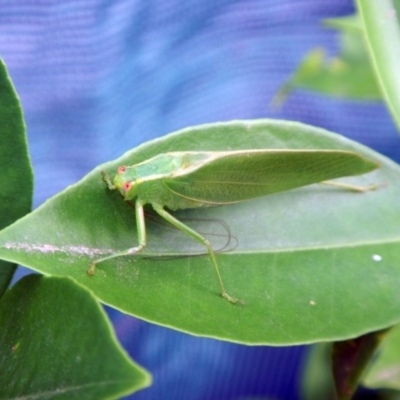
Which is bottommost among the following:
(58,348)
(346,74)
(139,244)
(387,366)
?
(387,366)

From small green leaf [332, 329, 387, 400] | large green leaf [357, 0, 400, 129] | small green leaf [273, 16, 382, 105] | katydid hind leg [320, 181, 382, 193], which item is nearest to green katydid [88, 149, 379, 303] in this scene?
katydid hind leg [320, 181, 382, 193]

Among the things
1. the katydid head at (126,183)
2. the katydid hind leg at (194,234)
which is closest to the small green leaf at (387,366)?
the katydid hind leg at (194,234)

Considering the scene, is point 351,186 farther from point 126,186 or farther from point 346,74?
point 346,74

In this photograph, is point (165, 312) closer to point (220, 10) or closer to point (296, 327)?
point (296, 327)

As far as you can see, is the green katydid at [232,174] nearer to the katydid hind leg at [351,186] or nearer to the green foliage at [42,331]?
the katydid hind leg at [351,186]

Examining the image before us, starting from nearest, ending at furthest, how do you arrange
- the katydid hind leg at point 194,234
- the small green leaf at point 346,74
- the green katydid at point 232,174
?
1. the katydid hind leg at point 194,234
2. the green katydid at point 232,174
3. the small green leaf at point 346,74

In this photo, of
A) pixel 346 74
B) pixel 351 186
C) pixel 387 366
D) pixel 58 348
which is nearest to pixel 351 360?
pixel 387 366

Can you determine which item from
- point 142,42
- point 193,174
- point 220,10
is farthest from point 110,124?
point 193,174
